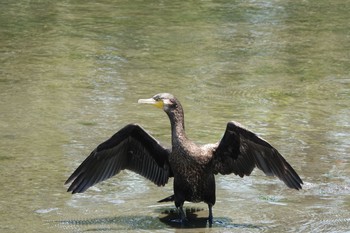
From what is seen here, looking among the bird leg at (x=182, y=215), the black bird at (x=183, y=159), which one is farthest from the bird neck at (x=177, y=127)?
the bird leg at (x=182, y=215)

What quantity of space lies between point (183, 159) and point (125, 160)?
0.73m

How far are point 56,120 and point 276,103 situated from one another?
8.21 ft

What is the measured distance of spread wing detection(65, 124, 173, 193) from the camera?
760cm

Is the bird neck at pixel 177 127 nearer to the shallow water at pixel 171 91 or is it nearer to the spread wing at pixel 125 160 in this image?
the spread wing at pixel 125 160

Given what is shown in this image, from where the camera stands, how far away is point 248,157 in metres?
7.43

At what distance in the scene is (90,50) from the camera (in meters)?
13.6

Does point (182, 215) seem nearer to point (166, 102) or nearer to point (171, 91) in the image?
point (166, 102)

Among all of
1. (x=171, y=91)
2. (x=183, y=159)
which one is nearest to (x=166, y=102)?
(x=183, y=159)

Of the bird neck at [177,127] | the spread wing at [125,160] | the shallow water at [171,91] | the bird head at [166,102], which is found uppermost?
the bird head at [166,102]

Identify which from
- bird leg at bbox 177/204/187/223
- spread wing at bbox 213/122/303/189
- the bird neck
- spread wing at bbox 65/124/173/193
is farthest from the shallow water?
the bird neck

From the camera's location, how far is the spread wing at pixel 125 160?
7602 millimetres

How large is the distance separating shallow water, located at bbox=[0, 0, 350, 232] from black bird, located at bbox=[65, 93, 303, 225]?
26cm

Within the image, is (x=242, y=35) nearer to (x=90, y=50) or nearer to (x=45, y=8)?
(x=90, y=50)

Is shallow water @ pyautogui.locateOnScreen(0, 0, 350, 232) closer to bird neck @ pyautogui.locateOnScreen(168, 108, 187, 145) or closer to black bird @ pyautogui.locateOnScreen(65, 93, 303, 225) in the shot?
black bird @ pyautogui.locateOnScreen(65, 93, 303, 225)
